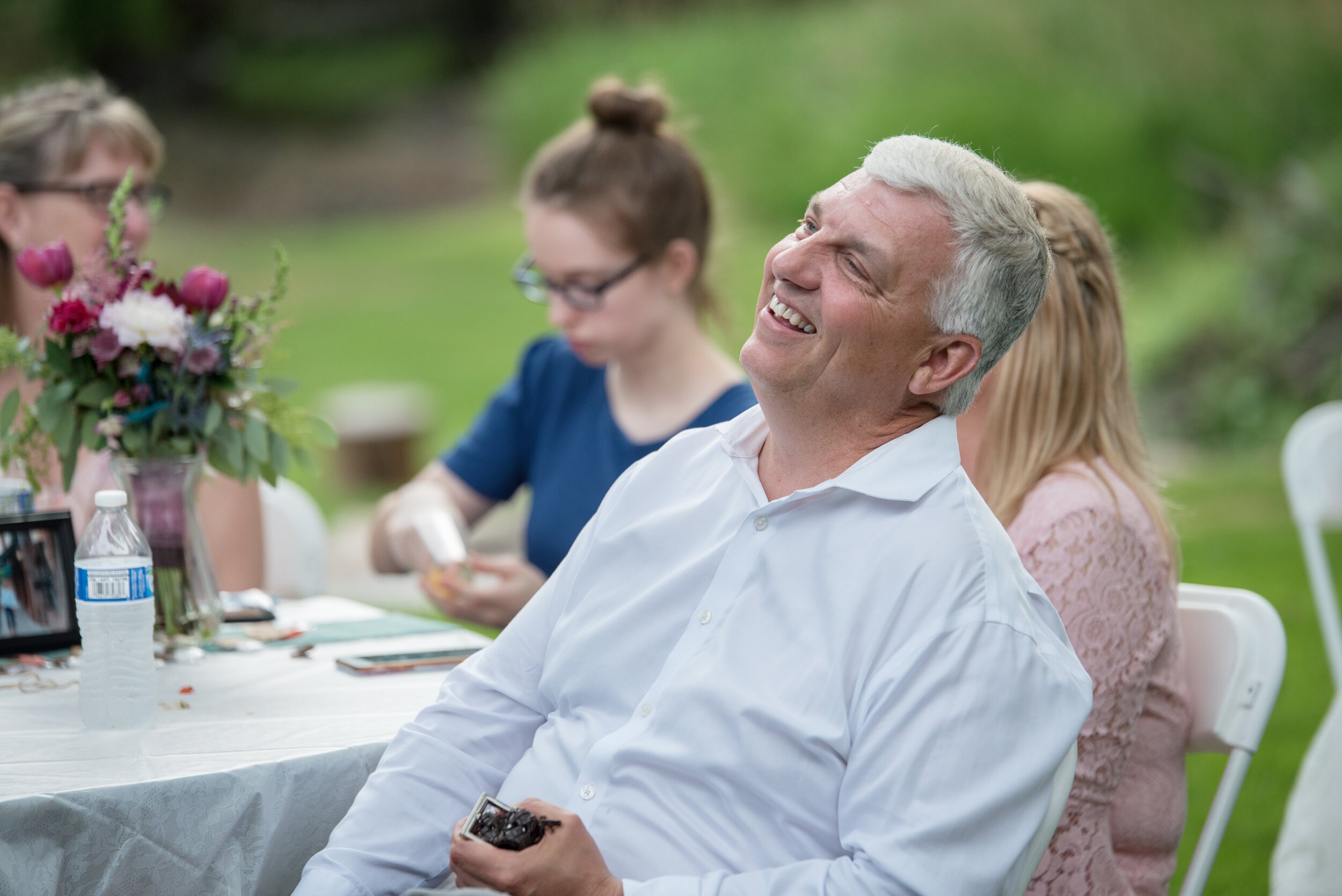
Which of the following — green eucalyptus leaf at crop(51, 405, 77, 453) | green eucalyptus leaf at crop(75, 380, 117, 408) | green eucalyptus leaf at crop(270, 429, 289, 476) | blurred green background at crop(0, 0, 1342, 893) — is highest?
green eucalyptus leaf at crop(75, 380, 117, 408)

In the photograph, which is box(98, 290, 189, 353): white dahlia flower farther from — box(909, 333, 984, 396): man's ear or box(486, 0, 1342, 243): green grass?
box(486, 0, 1342, 243): green grass

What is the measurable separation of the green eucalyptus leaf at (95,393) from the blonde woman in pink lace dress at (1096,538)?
133 centimetres

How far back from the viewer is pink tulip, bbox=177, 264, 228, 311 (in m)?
2.09

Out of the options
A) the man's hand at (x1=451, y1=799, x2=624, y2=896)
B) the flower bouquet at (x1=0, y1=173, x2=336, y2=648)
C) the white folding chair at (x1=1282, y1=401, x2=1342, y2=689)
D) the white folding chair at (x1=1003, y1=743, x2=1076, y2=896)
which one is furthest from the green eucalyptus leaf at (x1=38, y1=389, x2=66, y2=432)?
the white folding chair at (x1=1282, y1=401, x2=1342, y2=689)

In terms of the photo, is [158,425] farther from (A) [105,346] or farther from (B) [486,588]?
(B) [486,588]

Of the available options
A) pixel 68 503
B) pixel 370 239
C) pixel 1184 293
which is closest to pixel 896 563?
pixel 68 503

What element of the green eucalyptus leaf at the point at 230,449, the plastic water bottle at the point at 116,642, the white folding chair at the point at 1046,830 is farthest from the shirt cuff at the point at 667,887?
the green eucalyptus leaf at the point at 230,449

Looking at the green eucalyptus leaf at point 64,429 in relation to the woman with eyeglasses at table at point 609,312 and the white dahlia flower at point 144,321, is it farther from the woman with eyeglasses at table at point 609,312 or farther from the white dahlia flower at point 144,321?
the woman with eyeglasses at table at point 609,312

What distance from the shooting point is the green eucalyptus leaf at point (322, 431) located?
7.34ft

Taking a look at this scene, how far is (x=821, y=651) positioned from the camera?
5.17ft

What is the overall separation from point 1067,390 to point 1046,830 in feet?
2.61

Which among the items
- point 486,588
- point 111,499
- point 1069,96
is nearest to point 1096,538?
point 486,588

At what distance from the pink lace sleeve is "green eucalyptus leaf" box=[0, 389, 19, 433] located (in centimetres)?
155

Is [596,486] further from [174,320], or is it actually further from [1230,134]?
[1230,134]
